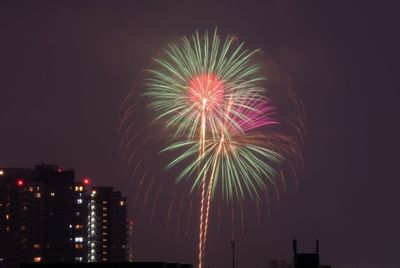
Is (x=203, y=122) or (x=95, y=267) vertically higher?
(x=203, y=122)

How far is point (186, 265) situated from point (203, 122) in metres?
14.7

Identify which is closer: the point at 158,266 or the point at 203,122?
the point at 158,266

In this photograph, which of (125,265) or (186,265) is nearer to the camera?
(125,265)

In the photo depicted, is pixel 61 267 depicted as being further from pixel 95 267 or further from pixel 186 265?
pixel 186 265

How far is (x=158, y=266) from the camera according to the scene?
92688mm

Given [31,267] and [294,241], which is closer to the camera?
[31,267]

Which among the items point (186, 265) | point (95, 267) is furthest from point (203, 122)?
point (95, 267)

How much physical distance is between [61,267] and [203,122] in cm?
2308

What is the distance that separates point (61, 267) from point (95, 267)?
322cm

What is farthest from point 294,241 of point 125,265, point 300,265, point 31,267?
point 31,267

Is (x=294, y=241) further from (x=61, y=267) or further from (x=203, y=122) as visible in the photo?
(x=61, y=267)

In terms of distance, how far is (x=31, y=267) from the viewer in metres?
95.1

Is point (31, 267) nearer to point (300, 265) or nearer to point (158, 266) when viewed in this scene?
point (158, 266)

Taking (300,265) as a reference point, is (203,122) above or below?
above
